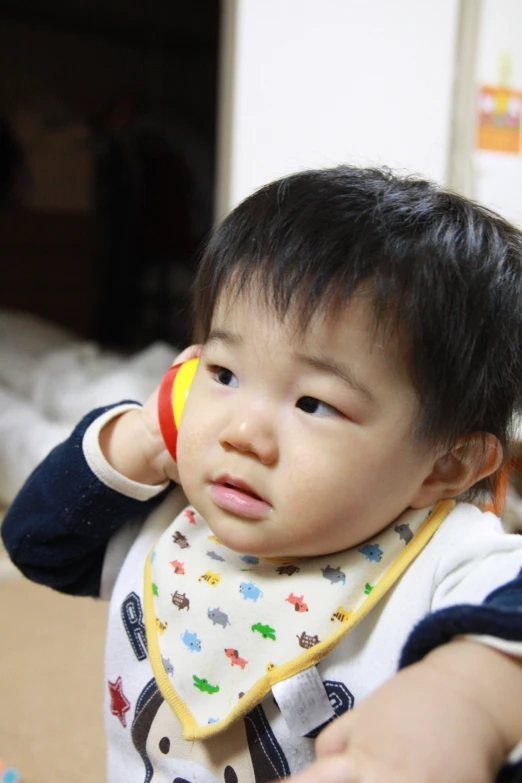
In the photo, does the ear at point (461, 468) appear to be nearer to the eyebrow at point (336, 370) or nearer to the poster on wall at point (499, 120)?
the eyebrow at point (336, 370)

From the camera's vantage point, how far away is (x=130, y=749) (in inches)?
24.6

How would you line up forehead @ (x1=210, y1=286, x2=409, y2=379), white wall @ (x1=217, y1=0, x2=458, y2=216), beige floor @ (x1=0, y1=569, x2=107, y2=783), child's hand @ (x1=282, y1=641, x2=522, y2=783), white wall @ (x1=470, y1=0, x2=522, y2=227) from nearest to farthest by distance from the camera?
child's hand @ (x1=282, y1=641, x2=522, y2=783) < forehead @ (x1=210, y1=286, x2=409, y2=379) < beige floor @ (x1=0, y1=569, x2=107, y2=783) < white wall @ (x1=217, y1=0, x2=458, y2=216) < white wall @ (x1=470, y1=0, x2=522, y2=227)

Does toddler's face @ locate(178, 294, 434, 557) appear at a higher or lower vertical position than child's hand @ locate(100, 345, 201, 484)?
higher

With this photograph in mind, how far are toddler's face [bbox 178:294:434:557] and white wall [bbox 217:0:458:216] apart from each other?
115 cm

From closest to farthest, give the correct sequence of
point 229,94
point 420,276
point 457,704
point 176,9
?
point 457,704 → point 420,276 → point 229,94 → point 176,9

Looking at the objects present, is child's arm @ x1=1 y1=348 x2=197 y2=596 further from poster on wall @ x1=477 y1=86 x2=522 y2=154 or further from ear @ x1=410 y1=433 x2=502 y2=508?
poster on wall @ x1=477 y1=86 x2=522 y2=154

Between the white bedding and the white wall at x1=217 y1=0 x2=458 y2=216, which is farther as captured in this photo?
the white bedding

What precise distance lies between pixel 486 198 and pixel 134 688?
149 centimetres

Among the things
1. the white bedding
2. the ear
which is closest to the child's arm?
the ear

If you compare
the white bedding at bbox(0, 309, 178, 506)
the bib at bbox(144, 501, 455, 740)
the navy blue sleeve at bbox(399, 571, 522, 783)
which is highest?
the navy blue sleeve at bbox(399, 571, 522, 783)

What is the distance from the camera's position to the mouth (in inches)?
19.7

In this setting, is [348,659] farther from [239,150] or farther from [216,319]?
[239,150]

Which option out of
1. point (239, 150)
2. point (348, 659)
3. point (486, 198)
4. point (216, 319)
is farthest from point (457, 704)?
point (486, 198)

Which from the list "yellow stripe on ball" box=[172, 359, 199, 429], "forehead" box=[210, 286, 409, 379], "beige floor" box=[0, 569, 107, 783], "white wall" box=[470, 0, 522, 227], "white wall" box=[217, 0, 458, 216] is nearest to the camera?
"forehead" box=[210, 286, 409, 379]
